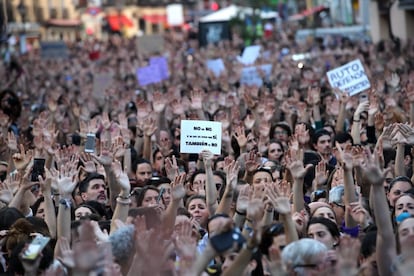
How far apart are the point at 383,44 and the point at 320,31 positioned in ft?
37.3

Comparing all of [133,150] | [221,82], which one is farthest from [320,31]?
[133,150]

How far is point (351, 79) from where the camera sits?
16047mm

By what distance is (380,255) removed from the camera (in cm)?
745

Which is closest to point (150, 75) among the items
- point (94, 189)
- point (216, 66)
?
point (216, 66)

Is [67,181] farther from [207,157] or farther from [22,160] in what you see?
[22,160]

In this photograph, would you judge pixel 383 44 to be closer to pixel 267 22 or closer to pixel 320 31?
pixel 320 31

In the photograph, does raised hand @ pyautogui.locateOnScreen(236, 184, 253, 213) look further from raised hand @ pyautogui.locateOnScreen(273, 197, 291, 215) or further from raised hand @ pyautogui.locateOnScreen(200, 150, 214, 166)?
raised hand @ pyautogui.locateOnScreen(200, 150, 214, 166)

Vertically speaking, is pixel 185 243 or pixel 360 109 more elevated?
pixel 185 243

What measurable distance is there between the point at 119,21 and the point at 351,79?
70572mm

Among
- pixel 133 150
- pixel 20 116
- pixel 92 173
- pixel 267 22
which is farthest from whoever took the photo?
pixel 267 22

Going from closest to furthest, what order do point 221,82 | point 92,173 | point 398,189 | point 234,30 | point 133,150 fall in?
point 398,189, point 92,173, point 133,150, point 221,82, point 234,30

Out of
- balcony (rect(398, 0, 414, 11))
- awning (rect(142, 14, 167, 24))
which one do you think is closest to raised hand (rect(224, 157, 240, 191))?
balcony (rect(398, 0, 414, 11))

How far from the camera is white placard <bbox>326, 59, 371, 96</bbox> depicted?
15969mm

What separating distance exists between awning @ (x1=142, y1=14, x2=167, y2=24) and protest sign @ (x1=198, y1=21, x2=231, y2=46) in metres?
58.3
